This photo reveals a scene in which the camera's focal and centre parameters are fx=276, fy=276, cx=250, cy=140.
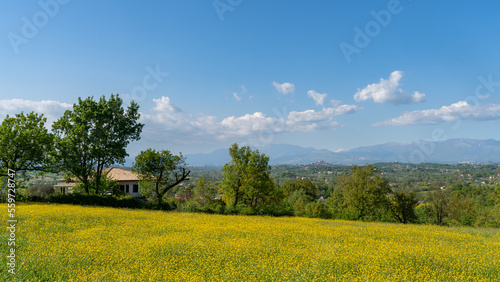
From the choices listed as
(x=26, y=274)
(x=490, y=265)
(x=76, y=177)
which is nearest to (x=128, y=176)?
(x=76, y=177)

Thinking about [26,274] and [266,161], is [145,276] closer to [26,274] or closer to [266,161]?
[26,274]

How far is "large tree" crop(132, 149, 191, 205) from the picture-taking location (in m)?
35.7

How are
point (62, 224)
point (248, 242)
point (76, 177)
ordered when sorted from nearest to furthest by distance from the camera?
point (248, 242), point (62, 224), point (76, 177)

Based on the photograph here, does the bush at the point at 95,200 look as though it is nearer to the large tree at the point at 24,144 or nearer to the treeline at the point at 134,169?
the treeline at the point at 134,169

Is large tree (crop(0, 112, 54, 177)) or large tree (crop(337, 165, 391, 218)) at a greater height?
large tree (crop(0, 112, 54, 177))

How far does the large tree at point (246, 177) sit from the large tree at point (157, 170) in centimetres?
599

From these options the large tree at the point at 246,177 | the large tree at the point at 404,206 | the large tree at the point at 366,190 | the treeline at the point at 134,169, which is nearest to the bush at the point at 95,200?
the treeline at the point at 134,169

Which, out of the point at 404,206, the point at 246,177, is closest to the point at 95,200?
the point at 246,177

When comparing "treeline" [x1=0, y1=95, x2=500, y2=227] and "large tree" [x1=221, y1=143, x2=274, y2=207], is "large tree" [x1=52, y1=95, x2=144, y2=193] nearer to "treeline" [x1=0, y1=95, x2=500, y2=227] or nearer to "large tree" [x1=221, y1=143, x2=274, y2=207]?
"treeline" [x1=0, y1=95, x2=500, y2=227]

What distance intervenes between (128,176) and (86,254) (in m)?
44.1

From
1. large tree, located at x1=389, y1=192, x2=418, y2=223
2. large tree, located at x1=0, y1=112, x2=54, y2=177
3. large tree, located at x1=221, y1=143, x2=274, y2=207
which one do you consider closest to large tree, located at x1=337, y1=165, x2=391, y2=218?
large tree, located at x1=389, y1=192, x2=418, y2=223

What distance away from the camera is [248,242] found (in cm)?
1283

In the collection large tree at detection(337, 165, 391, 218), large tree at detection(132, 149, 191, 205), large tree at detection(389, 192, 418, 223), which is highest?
large tree at detection(132, 149, 191, 205)

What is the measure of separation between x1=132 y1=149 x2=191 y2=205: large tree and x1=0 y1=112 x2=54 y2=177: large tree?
956 cm
